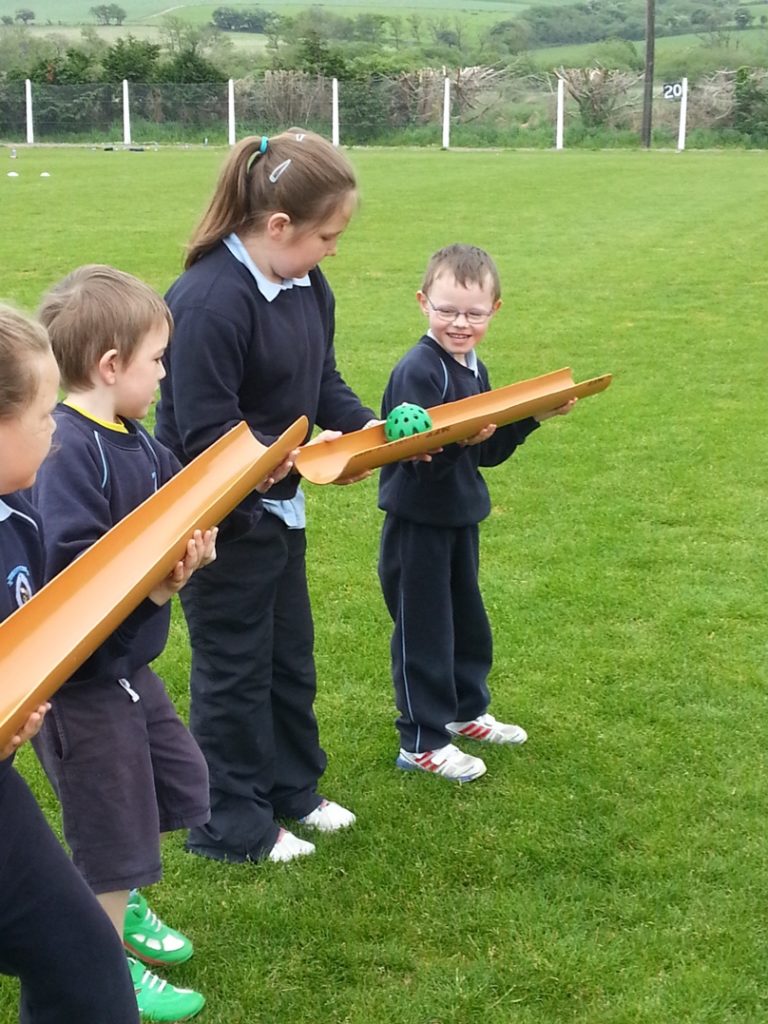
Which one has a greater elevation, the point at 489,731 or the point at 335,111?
the point at 335,111

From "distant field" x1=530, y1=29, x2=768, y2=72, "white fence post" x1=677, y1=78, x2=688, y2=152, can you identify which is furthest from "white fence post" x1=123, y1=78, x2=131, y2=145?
"distant field" x1=530, y1=29, x2=768, y2=72

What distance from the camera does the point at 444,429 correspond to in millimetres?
3396

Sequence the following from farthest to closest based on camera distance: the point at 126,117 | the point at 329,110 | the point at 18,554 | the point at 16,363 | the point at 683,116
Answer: the point at 329,110, the point at 126,117, the point at 683,116, the point at 18,554, the point at 16,363

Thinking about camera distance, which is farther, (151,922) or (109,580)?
(151,922)

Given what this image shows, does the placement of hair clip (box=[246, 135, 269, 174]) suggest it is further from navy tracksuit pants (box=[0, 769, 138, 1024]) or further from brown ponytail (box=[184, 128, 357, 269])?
navy tracksuit pants (box=[0, 769, 138, 1024])

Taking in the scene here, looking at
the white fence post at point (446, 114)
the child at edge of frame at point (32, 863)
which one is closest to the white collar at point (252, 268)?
the child at edge of frame at point (32, 863)

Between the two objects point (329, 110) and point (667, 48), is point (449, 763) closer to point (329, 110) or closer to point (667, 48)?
point (329, 110)

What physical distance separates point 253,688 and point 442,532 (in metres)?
0.83

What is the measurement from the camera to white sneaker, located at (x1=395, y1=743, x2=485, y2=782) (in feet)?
13.6

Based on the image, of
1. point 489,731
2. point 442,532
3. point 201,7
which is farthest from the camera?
point 201,7

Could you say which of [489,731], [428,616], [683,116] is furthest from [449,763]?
[683,116]

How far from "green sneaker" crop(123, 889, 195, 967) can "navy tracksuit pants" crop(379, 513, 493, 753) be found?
3.90 feet

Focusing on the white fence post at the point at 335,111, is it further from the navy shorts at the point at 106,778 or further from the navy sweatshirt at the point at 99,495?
the navy shorts at the point at 106,778

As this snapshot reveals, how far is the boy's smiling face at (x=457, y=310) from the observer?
3.87 metres
